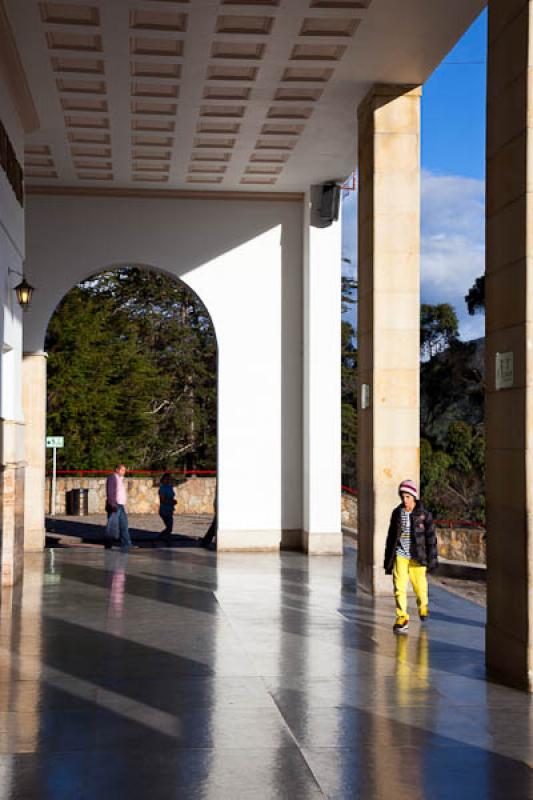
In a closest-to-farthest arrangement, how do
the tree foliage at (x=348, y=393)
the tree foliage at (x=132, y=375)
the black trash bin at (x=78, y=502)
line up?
the black trash bin at (x=78, y=502), the tree foliage at (x=132, y=375), the tree foliage at (x=348, y=393)

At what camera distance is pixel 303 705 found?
8133mm

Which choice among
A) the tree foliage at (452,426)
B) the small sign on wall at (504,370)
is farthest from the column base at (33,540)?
the tree foliage at (452,426)

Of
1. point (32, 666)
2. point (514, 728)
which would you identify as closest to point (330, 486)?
point (32, 666)

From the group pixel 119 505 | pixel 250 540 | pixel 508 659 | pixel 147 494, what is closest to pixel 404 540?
pixel 508 659

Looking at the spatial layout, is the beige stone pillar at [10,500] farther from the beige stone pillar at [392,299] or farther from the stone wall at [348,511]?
the stone wall at [348,511]

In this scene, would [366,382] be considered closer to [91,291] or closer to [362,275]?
[362,275]

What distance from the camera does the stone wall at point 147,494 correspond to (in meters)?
32.8

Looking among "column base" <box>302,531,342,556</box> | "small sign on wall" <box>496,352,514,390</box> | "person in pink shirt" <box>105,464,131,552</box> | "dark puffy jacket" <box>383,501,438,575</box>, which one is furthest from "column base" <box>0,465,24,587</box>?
"small sign on wall" <box>496,352,514,390</box>

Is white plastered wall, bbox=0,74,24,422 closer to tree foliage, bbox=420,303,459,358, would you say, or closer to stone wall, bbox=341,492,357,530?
stone wall, bbox=341,492,357,530

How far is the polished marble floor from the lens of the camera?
247 inches

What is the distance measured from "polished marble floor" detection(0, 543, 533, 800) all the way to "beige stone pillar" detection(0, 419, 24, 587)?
42cm

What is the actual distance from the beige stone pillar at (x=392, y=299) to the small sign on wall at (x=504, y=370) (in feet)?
16.8

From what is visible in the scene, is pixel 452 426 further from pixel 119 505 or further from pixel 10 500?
pixel 10 500

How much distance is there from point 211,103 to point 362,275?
119 inches
